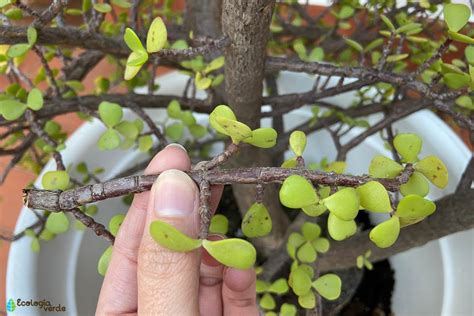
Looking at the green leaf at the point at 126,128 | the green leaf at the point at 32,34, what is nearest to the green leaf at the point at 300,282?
the green leaf at the point at 126,128

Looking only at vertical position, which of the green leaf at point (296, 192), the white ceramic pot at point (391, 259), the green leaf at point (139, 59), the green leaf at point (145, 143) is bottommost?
the white ceramic pot at point (391, 259)

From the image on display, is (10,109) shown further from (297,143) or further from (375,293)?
(375,293)

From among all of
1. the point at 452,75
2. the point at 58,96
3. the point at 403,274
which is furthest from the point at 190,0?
the point at 403,274

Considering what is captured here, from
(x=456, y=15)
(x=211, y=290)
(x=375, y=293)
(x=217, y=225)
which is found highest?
(x=456, y=15)

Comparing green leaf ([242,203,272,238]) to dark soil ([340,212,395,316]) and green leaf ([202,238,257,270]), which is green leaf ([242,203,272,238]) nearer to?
green leaf ([202,238,257,270])

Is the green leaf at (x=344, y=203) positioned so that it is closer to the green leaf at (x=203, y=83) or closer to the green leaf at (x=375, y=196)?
the green leaf at (x=375, y=196)

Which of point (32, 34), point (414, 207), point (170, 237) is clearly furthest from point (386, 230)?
point (32, 34)

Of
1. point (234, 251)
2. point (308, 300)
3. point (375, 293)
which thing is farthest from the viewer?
point (375, 293)
